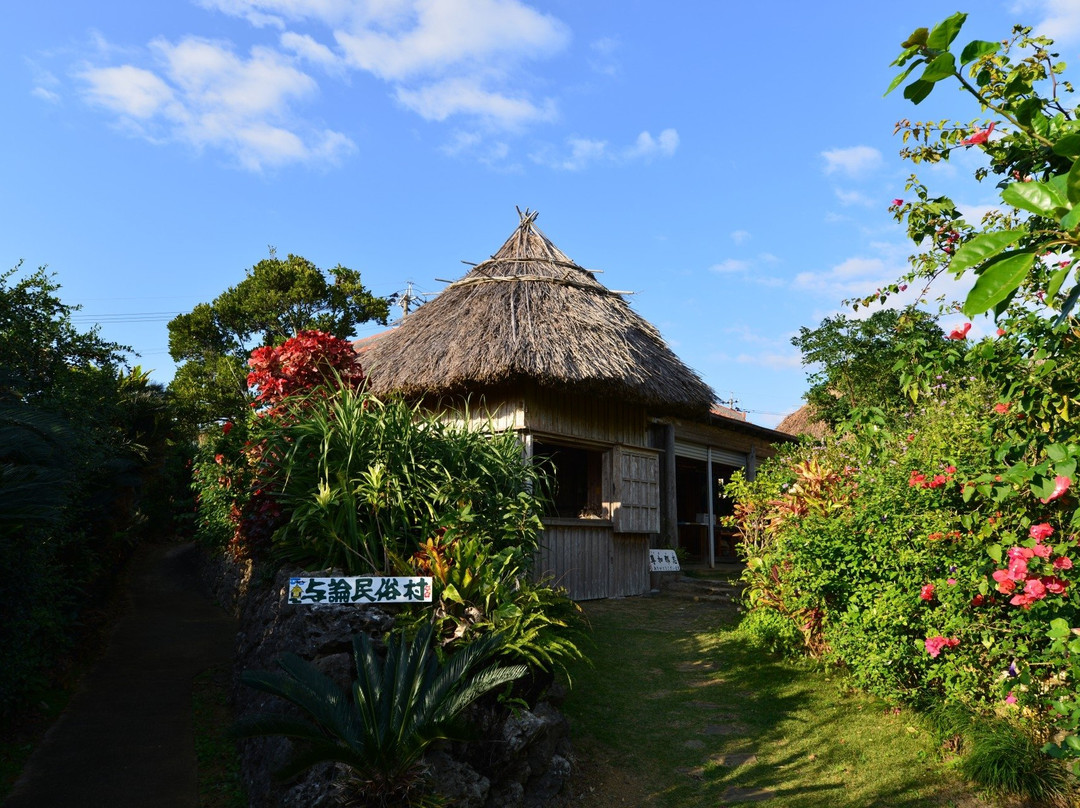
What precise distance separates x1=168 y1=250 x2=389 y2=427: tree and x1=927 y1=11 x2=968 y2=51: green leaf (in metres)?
14.9

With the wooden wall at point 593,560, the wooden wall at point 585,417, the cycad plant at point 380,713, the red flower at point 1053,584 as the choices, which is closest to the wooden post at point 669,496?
the wooden wall at point 593,560

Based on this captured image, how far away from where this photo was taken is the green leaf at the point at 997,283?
1190 mm

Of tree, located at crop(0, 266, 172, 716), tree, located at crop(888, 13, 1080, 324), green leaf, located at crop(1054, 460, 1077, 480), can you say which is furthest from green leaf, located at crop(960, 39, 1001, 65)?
tree, located at crop(0, 266, 172, 716)

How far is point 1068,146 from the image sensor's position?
1421 millimetres

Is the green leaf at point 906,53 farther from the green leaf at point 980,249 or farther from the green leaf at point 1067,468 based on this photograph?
the green leaf at point 1067,468

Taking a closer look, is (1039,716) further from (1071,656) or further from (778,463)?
(778,463)

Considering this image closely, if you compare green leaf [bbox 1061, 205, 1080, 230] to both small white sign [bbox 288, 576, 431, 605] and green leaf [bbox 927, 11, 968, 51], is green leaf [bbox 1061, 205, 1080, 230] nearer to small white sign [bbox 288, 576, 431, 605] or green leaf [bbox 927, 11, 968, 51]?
green leaf [bbox 927, 11, 968, 51]

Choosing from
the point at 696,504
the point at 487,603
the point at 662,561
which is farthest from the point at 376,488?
the point at 696,504

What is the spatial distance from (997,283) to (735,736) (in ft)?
16.5

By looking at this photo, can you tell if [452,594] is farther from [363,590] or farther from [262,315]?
[262,315]

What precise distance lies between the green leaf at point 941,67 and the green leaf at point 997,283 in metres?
0.54

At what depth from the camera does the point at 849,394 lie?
11.7 meters

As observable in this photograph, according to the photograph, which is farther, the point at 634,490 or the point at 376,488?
the point at 634,490

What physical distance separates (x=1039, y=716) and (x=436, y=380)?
657cm
